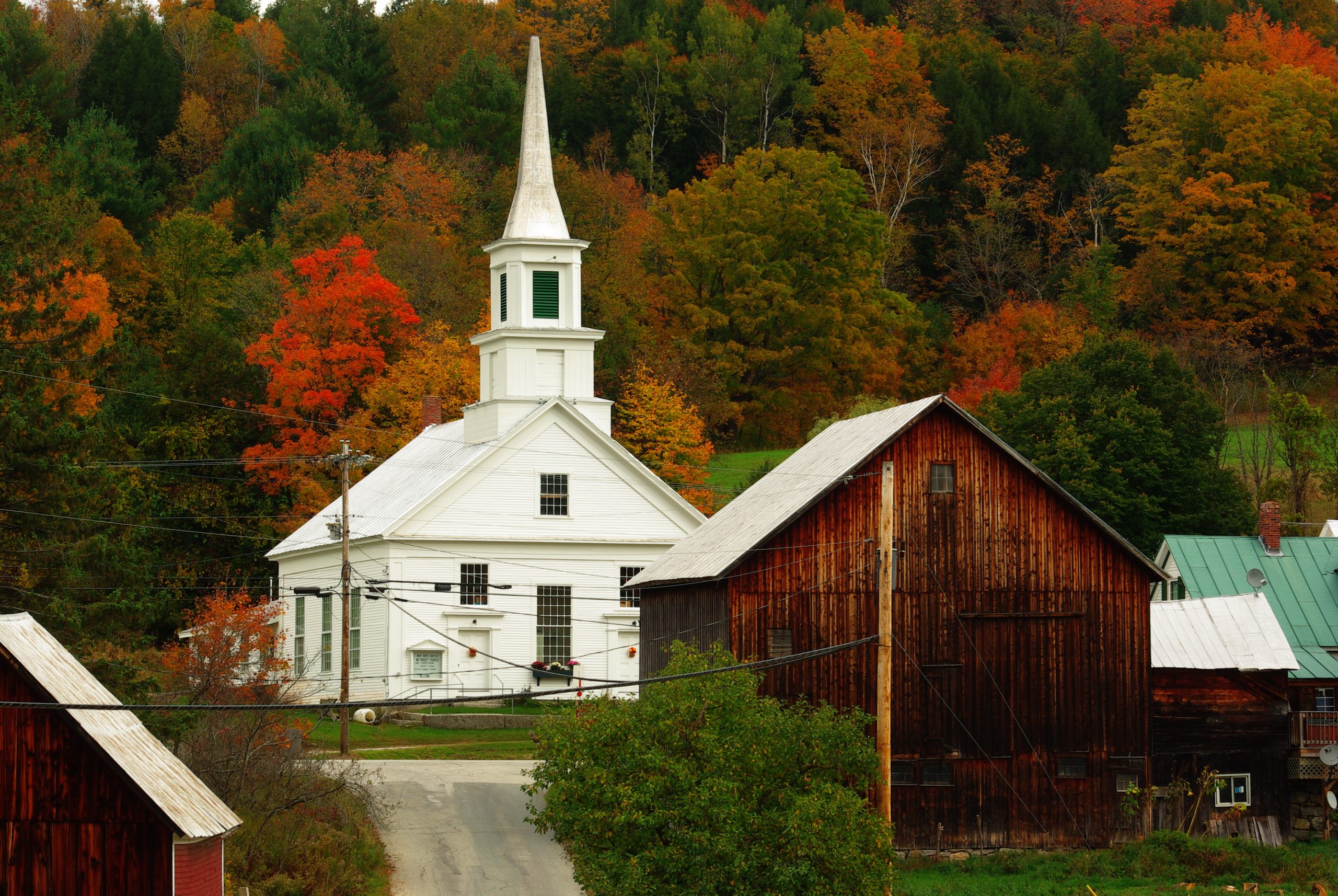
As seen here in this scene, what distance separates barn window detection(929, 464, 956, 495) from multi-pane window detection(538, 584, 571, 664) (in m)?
18.1

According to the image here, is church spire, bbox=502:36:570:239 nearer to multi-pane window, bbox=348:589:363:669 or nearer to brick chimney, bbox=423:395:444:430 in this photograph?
brick chimney, bbox=423:395:444:430

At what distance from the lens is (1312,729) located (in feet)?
134

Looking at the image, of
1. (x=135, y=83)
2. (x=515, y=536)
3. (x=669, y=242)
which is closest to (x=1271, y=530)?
(x=515, y=536)

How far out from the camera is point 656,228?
92.9 meters

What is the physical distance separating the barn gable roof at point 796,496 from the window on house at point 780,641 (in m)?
1.60

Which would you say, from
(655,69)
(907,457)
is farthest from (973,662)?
(655,69)

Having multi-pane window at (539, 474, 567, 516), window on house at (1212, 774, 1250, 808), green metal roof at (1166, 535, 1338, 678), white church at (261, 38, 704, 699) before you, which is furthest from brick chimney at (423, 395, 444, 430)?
window on house at (1212, 774, 1250, 808)

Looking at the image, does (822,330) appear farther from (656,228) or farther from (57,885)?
(57,885)

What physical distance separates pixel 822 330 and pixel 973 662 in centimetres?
5218

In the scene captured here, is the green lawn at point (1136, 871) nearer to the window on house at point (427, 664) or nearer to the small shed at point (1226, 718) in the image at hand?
the small shed at point (1226, 718)

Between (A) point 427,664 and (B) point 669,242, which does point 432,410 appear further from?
(B) point 669,242

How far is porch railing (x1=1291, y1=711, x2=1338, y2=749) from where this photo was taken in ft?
133

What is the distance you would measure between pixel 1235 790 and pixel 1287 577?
28.6 feet

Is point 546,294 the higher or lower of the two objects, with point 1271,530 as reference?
higher
